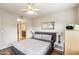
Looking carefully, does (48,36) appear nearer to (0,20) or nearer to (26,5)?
(26,5)

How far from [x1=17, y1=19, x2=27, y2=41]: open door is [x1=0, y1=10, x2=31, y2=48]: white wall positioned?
61 millimetres

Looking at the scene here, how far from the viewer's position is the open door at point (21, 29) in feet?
5.33

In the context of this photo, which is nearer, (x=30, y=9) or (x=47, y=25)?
(x=30, y=9)

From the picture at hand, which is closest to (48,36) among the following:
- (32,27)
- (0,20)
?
(32,27)

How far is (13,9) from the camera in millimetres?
1557

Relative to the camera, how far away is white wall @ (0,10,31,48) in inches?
60.0

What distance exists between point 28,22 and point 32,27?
132mm

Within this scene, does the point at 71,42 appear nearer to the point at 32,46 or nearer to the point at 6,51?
the point at 32,46

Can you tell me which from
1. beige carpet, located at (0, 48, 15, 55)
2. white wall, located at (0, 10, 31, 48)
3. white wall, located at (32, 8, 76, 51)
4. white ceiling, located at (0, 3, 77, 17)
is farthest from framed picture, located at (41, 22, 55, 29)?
beige carpet, located at (0, 48, 15, 55)

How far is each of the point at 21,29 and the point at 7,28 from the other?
0.87ft

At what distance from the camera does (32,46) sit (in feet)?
5.23

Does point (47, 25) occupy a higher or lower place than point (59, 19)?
lower

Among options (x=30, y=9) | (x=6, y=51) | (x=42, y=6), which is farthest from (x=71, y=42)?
(x=6, y=51)

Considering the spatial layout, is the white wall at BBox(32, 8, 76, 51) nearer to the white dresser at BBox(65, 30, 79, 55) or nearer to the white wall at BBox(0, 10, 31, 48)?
the white dresser at BBox(65, 30, 79, 55)
